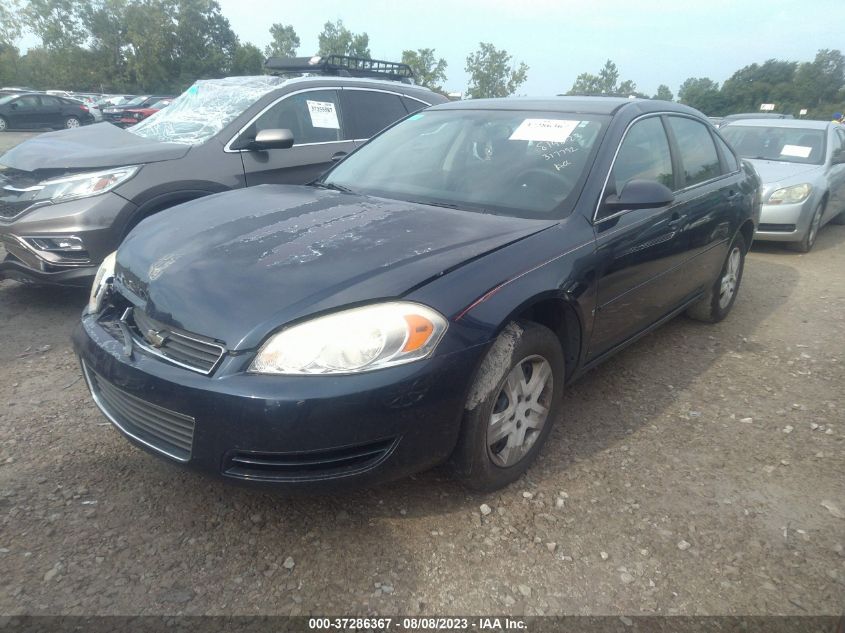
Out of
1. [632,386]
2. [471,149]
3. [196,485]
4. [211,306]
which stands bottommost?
[632,386]

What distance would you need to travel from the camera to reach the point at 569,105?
333 cm

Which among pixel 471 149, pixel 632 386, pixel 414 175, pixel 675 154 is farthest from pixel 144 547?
pixel 675 154

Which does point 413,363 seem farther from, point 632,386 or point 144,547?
point 632,386

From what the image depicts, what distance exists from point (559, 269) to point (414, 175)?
3.60ft

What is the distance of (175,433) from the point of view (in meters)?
2.03

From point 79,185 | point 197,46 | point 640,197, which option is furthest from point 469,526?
point 197,46

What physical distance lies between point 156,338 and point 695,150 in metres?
3.49

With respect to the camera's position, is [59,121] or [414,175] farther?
[59,121]

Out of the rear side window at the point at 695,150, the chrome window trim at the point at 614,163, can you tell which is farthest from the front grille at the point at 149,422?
the rear side window at the point at 695,150

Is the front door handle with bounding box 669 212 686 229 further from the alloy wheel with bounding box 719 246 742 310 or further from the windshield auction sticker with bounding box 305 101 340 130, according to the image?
the windshield auction sticker with bounding box 305 101 340 130

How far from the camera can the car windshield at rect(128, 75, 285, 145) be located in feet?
15.2

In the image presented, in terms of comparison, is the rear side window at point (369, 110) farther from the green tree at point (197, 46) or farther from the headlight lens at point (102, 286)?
the green tree at point (197, 46)

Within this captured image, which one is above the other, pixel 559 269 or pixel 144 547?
pixel 559 269

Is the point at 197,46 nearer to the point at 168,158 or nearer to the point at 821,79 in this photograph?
the point at 168,158
